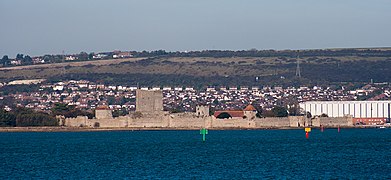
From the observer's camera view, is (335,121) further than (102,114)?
Yes

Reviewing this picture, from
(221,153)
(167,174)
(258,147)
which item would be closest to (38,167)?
(167,174)

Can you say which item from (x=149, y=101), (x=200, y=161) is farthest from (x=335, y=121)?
(x=200, y=161)

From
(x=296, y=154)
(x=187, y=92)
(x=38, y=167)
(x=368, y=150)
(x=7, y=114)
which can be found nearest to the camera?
(x=38, y=167)

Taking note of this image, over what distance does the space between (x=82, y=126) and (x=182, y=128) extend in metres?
7.73

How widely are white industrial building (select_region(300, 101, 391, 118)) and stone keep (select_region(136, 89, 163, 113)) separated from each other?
1886cm

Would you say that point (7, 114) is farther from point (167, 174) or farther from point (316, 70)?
point (316, 70)

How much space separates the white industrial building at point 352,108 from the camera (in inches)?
3873

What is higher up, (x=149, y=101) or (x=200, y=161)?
(x=149, y=101)

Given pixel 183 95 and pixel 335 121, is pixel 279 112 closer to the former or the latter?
pixel 335 121

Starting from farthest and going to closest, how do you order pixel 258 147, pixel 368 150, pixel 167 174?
pixel 258 147 → pixel 368 150 → pixel 167 174

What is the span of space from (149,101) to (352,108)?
22483mm

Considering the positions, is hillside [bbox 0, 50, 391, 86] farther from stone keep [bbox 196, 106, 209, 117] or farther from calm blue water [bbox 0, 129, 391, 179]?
calm blue water [bbox 0, 129, 391, 179]

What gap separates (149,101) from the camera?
283ft

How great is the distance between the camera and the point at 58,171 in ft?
122
